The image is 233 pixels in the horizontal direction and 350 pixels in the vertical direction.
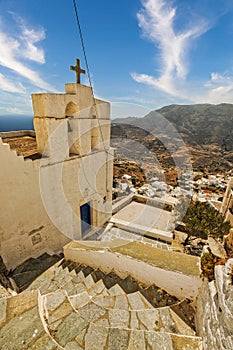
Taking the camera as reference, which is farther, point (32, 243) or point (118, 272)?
point (32, 243)

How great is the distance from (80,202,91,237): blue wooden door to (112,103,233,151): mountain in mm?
45660

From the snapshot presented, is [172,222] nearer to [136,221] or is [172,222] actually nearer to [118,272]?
[136,221]

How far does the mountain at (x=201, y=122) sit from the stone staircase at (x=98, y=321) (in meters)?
49.7

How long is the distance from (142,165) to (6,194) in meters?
39.7

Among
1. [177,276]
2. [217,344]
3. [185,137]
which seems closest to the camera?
[217,344]

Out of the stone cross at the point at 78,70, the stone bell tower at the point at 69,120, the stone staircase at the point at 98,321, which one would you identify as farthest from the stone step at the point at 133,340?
the stone cross at the point at 78,70

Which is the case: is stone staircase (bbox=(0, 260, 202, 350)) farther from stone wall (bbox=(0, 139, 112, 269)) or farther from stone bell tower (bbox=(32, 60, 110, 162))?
stone bell tower (bbox=(32, 60, 110, 162))

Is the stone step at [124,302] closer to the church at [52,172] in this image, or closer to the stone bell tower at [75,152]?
the church at [52,172]

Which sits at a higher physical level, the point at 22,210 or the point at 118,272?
the point at 22,210

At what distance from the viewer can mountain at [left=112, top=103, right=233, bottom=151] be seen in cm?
6122

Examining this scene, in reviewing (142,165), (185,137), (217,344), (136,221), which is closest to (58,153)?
(136,221)

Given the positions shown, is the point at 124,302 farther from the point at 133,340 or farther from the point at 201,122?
the point at 201,122

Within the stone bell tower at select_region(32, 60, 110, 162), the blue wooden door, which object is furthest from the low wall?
the stone bell tower at select_region(32, 60, 110, 162)

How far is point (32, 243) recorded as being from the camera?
5.38 metres
